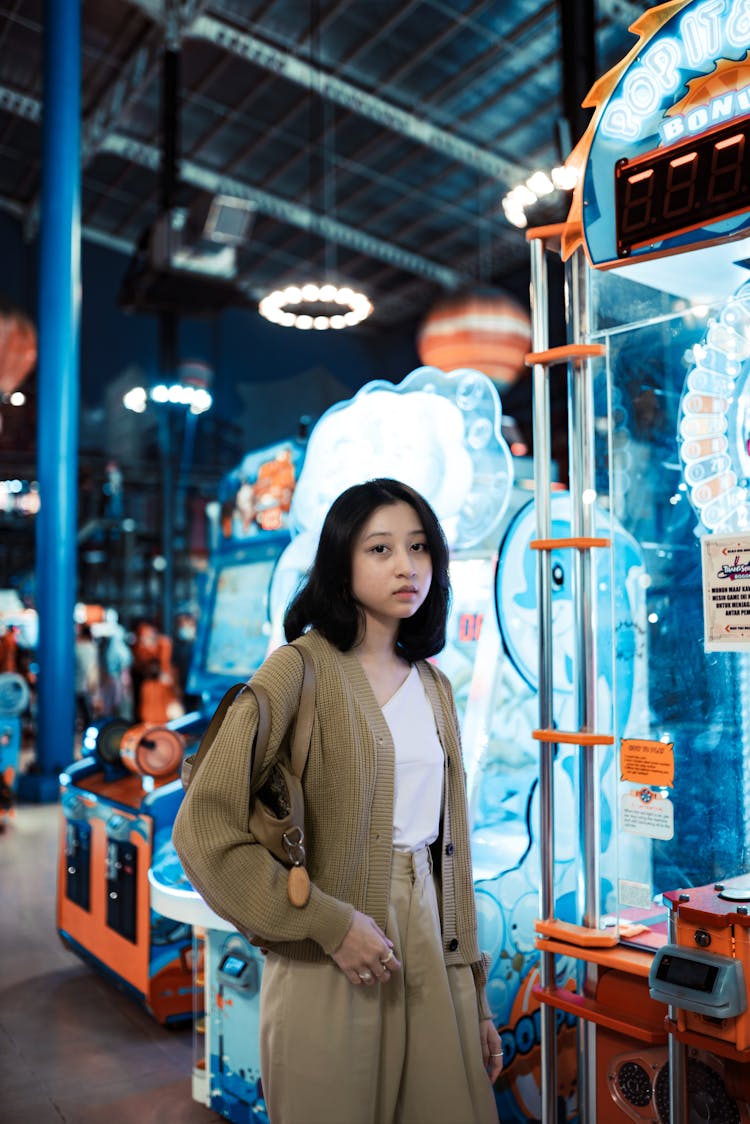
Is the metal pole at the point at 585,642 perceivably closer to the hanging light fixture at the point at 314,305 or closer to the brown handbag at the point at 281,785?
the brown handbag at the point at 281,785

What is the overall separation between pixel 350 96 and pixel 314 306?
2921 mm

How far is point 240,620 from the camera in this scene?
4.29 metres

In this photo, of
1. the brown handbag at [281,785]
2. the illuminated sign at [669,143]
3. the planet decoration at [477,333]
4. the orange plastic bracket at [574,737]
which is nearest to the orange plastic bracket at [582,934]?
the orange plastic bracket at [574,737]

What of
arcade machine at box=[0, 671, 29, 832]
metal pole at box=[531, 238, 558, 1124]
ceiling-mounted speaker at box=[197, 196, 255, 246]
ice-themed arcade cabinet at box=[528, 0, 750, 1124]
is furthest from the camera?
ceiling-mounted speaker at box=[197, 196, 255, 246]

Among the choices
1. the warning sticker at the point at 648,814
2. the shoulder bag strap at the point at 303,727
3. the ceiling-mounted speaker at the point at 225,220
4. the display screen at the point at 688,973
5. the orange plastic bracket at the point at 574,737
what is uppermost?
the ceiling-mounted speaker at the point at 225,220

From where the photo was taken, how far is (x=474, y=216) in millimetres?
13172

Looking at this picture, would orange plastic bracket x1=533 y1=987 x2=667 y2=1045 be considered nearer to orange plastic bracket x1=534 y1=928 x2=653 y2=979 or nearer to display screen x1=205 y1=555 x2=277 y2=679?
A: orange plastic bracket x1=534 y1=928 x2=653 y2=979

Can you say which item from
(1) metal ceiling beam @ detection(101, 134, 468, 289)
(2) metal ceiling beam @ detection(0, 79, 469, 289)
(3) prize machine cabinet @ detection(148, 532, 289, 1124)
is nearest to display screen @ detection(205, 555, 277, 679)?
(3) prize machine cabinet @ detection(148, 532, 289, 1124)

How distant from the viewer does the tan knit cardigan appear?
1.49 metres

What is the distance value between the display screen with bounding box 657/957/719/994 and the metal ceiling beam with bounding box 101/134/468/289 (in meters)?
11.7

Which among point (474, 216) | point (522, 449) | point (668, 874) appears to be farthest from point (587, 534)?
point (474, 216)

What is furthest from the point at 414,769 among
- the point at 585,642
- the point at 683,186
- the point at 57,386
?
the point at 57,386

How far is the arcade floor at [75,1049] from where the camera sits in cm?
295

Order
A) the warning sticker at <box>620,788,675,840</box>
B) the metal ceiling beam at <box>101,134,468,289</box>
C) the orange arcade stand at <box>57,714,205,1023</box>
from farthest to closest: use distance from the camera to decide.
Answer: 1. the metal ceiling beam at <box>101,134,468,289</box>
2. the orange arcade stand at <box>57,714,205,1023</box>
3. the warning sticker at <box>620,788,675,840</box>
